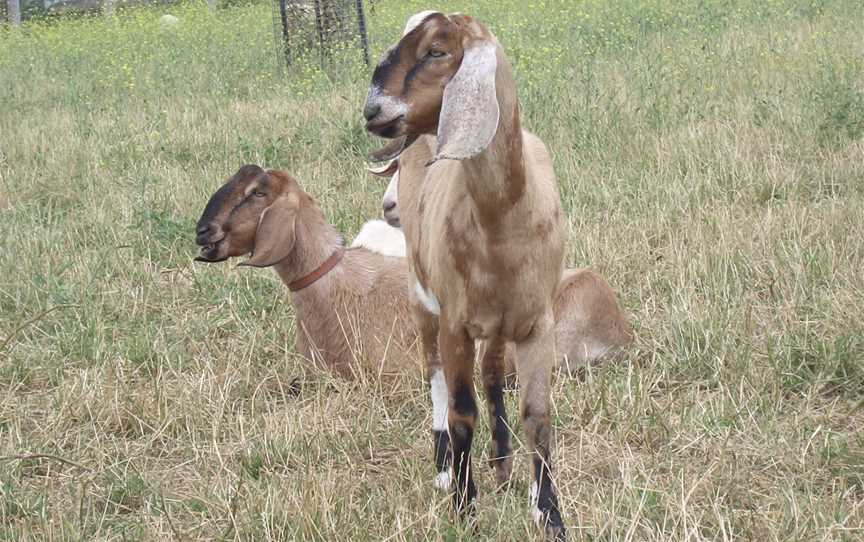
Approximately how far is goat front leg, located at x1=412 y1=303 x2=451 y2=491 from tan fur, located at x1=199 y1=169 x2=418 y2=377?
2.75 ft

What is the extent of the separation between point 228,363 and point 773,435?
2.21m

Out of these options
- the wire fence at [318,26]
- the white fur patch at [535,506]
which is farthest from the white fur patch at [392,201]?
the wire fence at [318,26]

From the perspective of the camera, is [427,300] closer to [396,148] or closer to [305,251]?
[396,148]

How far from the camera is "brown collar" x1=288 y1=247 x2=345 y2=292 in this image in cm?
455

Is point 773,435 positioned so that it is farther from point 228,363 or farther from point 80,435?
point 80,435

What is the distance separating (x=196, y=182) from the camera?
696cm

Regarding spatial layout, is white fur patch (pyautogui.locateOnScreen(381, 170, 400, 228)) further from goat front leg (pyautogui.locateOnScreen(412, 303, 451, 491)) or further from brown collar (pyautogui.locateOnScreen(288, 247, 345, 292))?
goat front leg (pyautogui.locateOnScreen(412, 303, 451, 491))

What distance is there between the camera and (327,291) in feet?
14.9

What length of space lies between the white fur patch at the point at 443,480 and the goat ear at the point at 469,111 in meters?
1.32

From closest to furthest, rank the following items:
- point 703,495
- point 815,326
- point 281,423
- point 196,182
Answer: point 703,495 → point 281,423 → point 815,326 → point 196,182

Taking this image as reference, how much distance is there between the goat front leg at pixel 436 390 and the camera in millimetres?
3364

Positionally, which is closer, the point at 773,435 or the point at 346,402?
the point at 773,435

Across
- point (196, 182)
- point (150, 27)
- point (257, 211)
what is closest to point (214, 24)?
point (150, 27)

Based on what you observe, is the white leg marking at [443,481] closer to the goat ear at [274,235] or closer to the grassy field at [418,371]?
the grassy field at [418,371]
